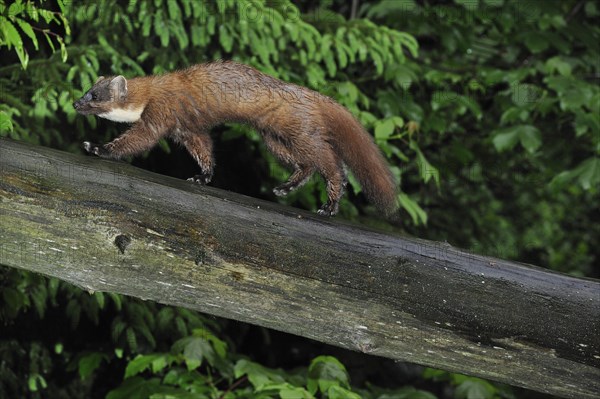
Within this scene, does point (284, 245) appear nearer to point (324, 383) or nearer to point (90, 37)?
point (324, 383)

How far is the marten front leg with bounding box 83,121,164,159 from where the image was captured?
11.9 ft

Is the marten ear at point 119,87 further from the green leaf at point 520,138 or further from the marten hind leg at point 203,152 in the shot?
the green leaf at point 520,138

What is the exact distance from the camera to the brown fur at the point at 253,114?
3.76 m

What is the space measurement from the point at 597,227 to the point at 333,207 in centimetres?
808

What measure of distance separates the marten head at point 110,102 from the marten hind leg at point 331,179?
3.11ft

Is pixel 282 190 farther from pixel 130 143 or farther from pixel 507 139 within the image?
pixel 507 139

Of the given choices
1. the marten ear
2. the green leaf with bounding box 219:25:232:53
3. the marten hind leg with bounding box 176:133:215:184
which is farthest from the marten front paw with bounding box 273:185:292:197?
the green leaf with bounding box 219:25:232:53

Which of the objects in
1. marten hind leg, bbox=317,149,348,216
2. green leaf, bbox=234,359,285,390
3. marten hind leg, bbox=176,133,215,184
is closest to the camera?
marten hind leg, bbox=317,149,348,216

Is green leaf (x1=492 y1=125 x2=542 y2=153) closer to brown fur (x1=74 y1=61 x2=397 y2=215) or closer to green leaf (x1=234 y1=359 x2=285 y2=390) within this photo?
A: brown fur (x1=74 y1=61 x2=397 y2=215)

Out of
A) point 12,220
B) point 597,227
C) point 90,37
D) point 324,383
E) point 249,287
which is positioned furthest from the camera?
point 597,227

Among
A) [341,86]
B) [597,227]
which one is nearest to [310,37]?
[341,86]

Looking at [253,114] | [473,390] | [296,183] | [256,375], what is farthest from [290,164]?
[473,390]

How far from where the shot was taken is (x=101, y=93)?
12.6 feet

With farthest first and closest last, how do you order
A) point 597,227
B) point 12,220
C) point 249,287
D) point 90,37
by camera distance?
point 597,227 → point 90,37 → point 249,287 → point 12,220
